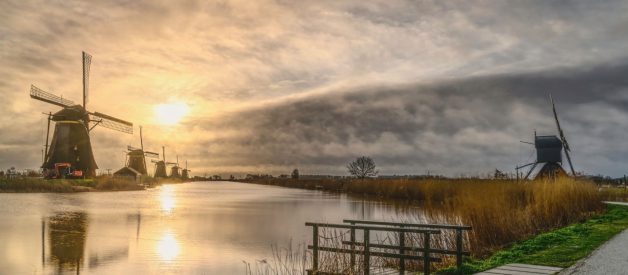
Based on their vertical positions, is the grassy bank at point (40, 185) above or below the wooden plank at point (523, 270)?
above

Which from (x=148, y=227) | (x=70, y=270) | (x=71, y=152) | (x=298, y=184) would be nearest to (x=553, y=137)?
(x=148, y=227)

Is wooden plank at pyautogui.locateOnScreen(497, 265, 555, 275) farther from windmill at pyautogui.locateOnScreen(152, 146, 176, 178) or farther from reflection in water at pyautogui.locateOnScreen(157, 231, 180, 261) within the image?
windmill at pyautogui.locateOnScreen(152, 146, 176, 178)

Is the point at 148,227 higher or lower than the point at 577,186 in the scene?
lower

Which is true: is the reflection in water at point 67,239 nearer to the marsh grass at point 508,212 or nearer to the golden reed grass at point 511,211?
the marsh grass at point 508,212

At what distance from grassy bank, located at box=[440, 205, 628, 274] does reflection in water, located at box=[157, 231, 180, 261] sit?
934 cm

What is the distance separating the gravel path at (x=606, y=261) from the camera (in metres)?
8.56

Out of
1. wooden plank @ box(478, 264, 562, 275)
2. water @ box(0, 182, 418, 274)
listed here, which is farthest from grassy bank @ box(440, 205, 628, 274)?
water @ box(0, 182, 418, 274)

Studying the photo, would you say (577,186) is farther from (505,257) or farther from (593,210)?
(505,257)

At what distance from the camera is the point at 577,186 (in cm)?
2109

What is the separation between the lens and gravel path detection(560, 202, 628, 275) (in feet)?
28.1

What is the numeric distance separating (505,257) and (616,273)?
9.37ft

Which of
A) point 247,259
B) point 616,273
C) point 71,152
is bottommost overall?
point 247,259

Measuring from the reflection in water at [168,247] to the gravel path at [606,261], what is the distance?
1154 cm

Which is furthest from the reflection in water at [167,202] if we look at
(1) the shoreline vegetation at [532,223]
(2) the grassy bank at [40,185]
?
(1) the shoreline vegetation at [532,223]
